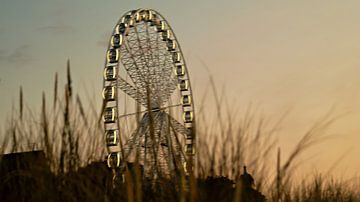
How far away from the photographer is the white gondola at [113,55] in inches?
575

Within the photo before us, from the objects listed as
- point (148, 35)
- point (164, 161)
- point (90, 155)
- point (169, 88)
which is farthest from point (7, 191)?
point (148, 35)

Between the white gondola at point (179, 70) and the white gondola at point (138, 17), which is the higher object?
the white gondola at point (138, 17)

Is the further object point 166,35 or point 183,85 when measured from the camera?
point 166,35

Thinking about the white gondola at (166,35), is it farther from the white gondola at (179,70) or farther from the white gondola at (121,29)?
the white gondola at (121,29)

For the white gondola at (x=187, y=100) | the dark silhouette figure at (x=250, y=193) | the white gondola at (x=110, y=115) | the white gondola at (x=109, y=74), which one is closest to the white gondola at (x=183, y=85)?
the white gondola at (x=187, y=100)

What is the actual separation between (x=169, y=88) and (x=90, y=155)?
10126 millimetres

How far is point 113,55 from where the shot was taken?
1475 centimetres

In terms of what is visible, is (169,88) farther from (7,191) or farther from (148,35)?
(7,191)

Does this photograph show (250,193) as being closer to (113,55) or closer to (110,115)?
(110,115)

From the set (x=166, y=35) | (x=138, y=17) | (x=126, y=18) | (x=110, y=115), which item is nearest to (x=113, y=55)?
(x=126, y=18)

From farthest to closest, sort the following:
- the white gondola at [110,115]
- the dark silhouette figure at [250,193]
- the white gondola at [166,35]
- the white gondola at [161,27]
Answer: the white gondola at [161,27] → the white gondola at [166,35] → the white gondola at [110,115] → the dark silhouette figure at [250,193]

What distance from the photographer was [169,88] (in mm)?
13867

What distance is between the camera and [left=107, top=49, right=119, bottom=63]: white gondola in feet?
47.9

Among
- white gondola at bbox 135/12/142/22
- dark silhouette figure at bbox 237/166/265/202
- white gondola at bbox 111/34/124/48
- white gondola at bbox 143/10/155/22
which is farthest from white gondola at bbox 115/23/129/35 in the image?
dark silhouette figure at bbox 237/166/265/202
